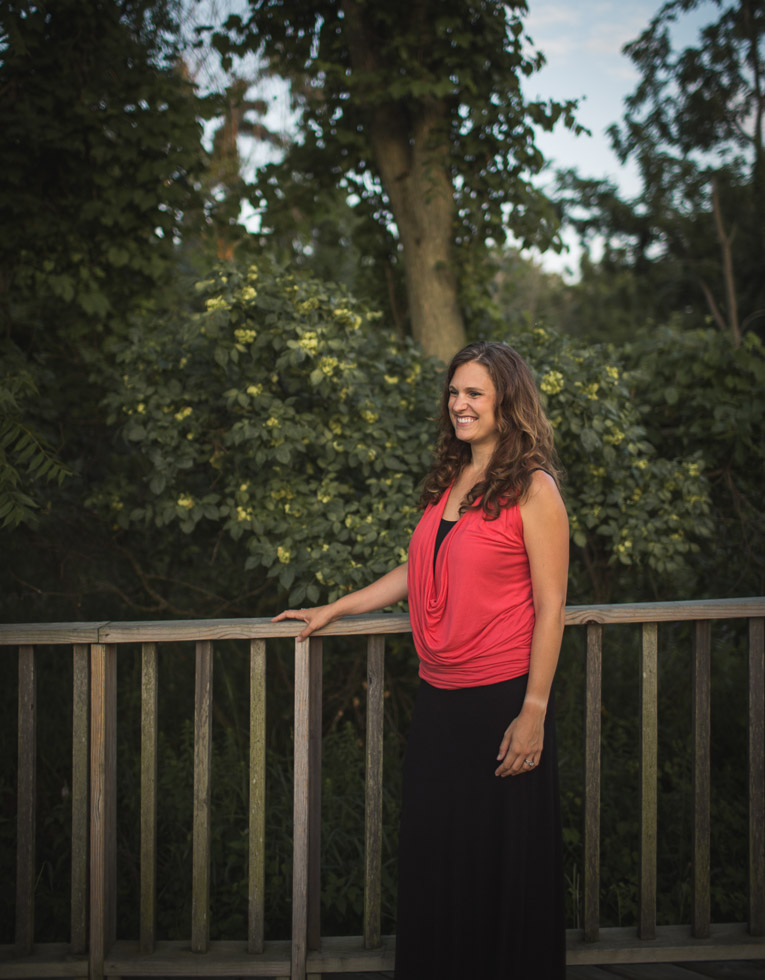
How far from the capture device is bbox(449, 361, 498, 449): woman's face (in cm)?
204

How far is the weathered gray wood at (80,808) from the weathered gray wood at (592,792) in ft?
4.65

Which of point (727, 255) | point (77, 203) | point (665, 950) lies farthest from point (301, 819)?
point (727, 255)

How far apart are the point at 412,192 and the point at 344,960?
154 inches

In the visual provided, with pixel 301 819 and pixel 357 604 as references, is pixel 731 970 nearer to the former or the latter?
pixel 301 819

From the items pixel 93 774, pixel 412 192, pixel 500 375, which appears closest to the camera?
pixel 500 375

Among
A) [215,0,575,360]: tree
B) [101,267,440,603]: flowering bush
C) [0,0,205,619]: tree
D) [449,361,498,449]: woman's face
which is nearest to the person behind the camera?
[449,361,498,449]: woman's face

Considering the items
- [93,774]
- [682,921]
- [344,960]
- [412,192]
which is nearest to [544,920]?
[344,960]

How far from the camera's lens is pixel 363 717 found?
4270mm

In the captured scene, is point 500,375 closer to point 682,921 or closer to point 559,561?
point 559,561

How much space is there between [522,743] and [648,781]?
67cm

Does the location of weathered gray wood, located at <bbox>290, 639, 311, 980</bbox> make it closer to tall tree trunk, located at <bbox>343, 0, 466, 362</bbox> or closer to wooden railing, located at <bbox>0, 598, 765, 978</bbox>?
wooden railing, located at <bbox>0, 598, 765, 978</bbox>

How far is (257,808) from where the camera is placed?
2326 millimetres

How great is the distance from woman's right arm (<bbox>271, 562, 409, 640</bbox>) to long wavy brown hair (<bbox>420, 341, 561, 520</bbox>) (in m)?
0.29

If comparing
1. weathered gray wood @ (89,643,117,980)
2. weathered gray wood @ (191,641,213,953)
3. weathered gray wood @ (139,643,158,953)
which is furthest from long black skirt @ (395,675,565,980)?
weathered gray wood @ (89,643,117,980)
